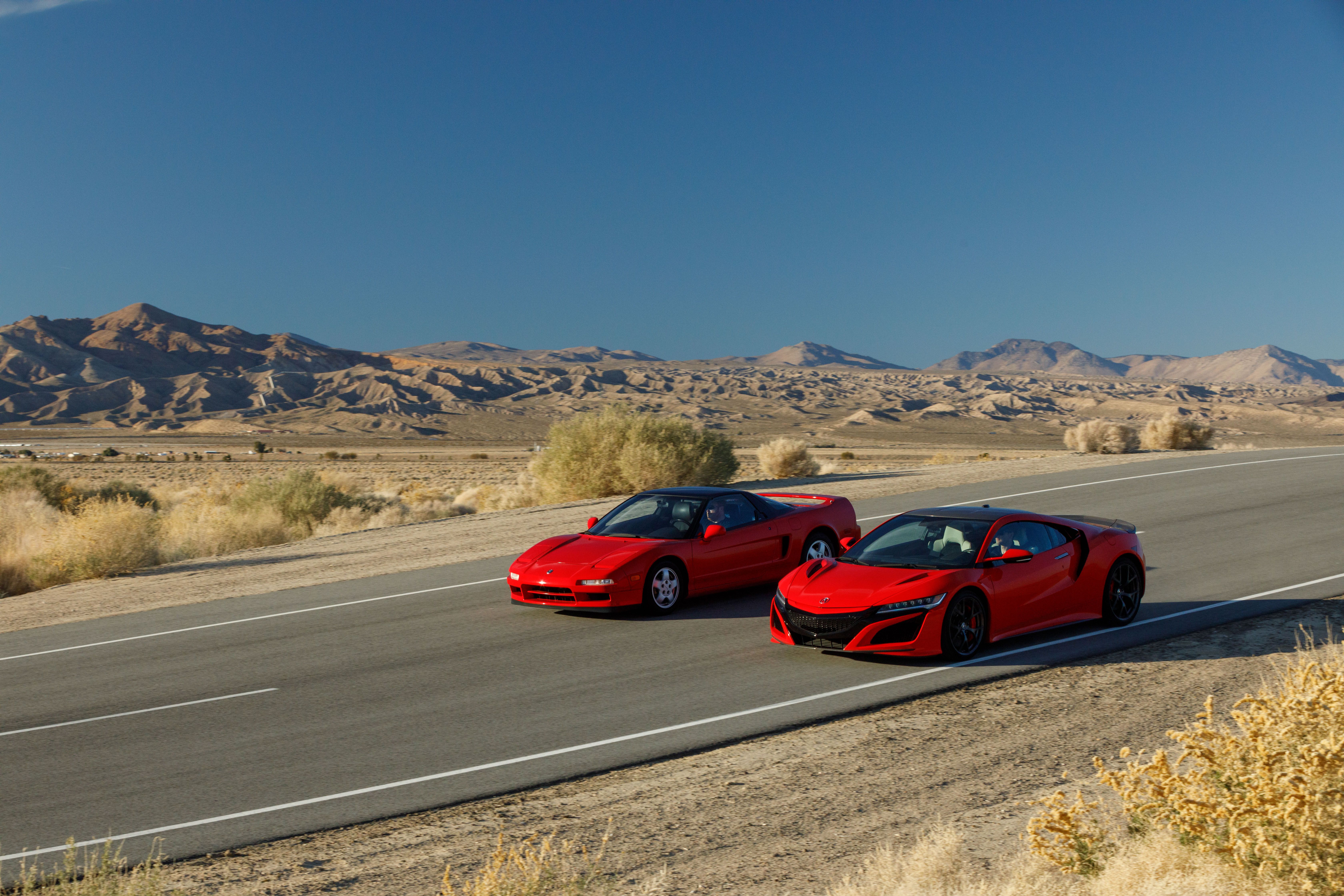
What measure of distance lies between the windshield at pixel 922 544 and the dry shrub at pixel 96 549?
46.9 ft

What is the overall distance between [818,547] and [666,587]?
7.69 ft

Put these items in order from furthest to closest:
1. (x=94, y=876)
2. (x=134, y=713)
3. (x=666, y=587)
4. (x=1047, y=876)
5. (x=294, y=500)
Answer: (x=294, y=500) → (x=666, y=587) → (x=134, y=713) → (x=94, y=876) → (x=1047, y=876)

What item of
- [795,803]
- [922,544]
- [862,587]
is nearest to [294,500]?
[922,544]

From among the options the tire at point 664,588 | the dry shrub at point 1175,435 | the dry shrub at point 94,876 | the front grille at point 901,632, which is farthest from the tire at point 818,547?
the dry shrub at point 1175,435

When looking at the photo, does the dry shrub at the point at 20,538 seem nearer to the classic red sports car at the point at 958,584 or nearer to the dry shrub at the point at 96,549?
the dry shrub at the point at 96,549

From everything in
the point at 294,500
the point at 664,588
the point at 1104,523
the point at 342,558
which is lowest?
the point at 342,558

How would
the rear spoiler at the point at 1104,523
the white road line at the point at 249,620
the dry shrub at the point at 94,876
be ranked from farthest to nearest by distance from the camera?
1. the white road line at the point at 249,620
2. the rear spoiler at the point at 1104,523
3. the dry shrub at the point at 94,876

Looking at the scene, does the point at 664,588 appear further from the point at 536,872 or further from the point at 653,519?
the point at 536,872

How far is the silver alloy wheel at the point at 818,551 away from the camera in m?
12.7

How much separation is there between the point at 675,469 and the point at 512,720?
19.7 meters

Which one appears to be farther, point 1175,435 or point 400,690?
point 1175,435

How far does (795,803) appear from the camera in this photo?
6.04 meters

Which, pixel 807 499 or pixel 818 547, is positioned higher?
pixel 807 499

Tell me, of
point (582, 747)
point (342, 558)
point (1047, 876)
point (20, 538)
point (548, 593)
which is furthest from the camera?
point (20, 538)
